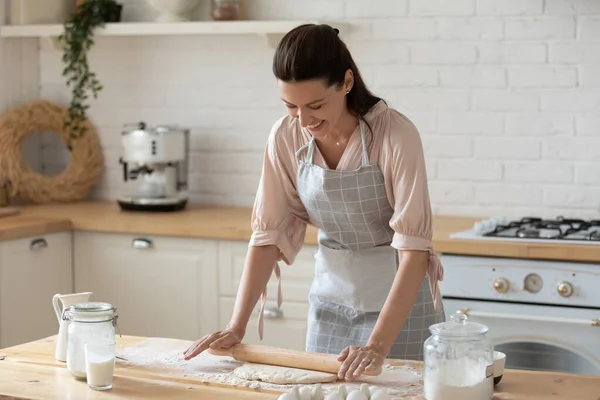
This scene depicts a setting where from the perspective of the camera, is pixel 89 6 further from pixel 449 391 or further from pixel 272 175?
pixel 449 391

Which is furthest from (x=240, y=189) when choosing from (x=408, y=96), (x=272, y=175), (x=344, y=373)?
(x=344, y=373)

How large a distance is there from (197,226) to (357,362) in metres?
1.82

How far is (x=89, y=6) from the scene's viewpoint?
4535 millimetres

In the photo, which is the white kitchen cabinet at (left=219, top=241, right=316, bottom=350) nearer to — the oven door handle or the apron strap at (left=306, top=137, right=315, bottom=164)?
the oven door handle

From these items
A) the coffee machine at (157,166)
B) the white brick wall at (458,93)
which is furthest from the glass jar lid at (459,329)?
the coffee machine at (157,166)

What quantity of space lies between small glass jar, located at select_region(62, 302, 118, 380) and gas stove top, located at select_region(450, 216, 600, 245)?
166 cm

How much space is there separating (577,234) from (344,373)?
1.63 metres

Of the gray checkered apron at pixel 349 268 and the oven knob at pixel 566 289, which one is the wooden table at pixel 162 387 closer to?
the gray checkered apron at pixel 349 268

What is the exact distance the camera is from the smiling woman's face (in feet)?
7.77

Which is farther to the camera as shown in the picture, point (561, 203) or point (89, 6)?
point (89, 6)

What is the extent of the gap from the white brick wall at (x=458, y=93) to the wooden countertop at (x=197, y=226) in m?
0.21

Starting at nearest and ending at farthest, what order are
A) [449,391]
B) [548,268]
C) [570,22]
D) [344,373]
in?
[449,391] < [344,373] < [548,268] < [570,22]

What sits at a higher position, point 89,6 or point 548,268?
point 89,6

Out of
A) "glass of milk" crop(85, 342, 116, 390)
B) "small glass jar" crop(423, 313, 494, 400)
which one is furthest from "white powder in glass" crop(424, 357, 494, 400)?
"glass of milk" crop(85, 342, 116, 390)
